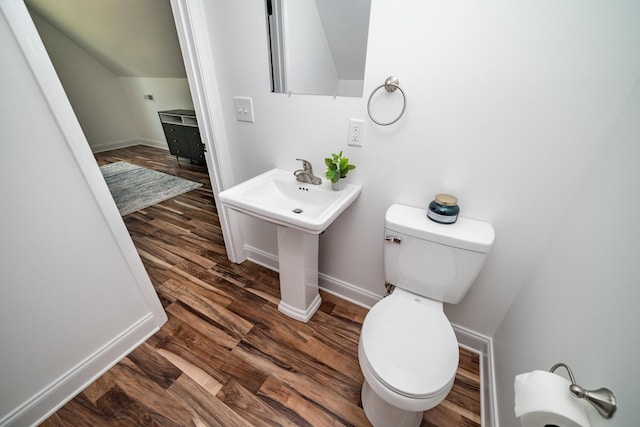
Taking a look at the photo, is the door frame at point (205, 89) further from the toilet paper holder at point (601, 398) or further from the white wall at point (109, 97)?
the white wall at point (109, 97)

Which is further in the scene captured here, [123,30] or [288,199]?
[123,30]

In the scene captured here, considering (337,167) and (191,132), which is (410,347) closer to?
(337,167)

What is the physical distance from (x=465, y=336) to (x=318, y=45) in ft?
5.46

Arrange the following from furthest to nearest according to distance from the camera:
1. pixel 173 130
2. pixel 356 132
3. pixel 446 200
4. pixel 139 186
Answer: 1. pixel 173 130
2. pixel 139 186
3. pixel 356 132
4. pixel 446 200

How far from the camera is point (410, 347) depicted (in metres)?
0.85

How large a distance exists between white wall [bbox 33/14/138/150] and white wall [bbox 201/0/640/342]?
4.63 meters

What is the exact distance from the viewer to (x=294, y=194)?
127cm

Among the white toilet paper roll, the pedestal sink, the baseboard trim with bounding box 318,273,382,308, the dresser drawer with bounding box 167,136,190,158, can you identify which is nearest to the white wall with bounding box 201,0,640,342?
the pedestal sink

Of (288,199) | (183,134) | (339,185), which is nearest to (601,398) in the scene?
(339,185)

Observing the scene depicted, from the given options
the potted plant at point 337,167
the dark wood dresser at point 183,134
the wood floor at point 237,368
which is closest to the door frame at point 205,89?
the wood floor at point 237,368

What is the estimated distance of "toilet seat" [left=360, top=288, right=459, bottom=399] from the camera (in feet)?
2.48

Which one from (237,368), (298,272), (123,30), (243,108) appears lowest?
(237,368)

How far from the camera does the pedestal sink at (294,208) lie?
106 centimetres

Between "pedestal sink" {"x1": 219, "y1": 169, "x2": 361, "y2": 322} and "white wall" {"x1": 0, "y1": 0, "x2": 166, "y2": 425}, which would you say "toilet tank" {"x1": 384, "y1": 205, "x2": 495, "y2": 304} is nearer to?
"pedestal sink" {"x1": 219, "y1": 169, "x2": 361, "y2": 322}
